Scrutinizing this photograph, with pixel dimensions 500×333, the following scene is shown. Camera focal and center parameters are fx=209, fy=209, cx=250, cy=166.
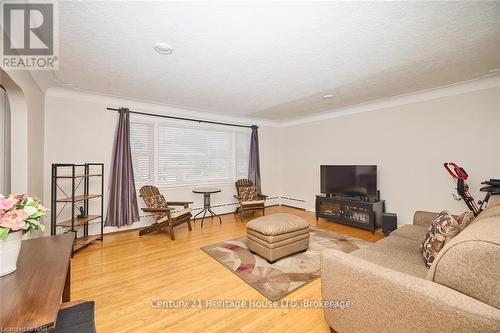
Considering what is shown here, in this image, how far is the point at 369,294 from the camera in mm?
1285

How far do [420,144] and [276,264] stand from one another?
328 centimetres

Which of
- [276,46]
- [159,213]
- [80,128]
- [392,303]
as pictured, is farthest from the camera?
[159,213]

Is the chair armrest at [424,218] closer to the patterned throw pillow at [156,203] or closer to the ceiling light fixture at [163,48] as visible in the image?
the ceiling light fixture at [163,48]

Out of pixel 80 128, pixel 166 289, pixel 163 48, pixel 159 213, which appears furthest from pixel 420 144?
pixel 80 128

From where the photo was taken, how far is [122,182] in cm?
Result: 379

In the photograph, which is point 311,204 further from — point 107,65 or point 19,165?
point 19,165

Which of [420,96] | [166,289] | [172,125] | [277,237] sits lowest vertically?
[166,289]

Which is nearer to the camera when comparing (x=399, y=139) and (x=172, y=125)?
(x=399, y=139)

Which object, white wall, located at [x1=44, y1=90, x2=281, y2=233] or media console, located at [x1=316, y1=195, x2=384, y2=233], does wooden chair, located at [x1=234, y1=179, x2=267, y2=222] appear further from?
white wall, located at [x1=44, y1=90, x2=281, y2=233]

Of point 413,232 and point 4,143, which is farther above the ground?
point 4,143

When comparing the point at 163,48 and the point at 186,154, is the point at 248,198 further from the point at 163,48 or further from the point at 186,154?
the point at 163,48

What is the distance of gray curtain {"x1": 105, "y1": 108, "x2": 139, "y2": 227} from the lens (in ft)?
12.2

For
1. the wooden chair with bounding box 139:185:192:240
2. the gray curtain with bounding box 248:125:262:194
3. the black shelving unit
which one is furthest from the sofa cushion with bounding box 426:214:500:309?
the gray curtain with bounding box 248:125:262:194

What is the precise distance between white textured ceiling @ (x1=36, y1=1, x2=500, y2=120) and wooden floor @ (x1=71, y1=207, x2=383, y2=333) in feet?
8.16
